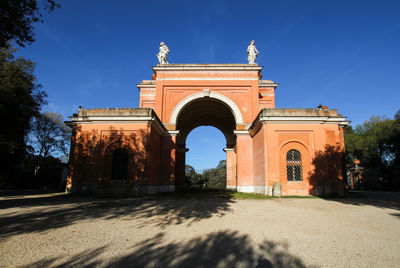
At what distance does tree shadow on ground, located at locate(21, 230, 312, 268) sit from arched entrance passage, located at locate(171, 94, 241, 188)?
17.5m

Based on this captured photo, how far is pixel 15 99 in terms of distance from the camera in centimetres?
1762

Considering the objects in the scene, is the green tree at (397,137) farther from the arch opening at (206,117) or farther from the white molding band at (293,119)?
the white molding band at (293,119)

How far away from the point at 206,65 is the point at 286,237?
756 inches

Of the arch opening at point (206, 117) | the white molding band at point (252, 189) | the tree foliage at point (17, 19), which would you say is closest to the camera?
the tree foliage at point (17, 19)

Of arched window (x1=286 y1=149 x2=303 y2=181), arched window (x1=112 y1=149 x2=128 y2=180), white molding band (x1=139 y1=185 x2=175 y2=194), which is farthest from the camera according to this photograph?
arched window (x1=286 y1=149 x2=303 y2=181)

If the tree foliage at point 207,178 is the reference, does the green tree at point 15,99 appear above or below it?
above

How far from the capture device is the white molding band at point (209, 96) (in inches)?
834

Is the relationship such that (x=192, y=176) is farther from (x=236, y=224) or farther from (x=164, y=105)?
(x=236, y=224)

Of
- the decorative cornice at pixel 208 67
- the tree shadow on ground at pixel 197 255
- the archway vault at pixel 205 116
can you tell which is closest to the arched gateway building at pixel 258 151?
the archway vault at pixel 205 116

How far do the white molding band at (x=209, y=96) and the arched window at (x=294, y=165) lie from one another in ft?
21.0

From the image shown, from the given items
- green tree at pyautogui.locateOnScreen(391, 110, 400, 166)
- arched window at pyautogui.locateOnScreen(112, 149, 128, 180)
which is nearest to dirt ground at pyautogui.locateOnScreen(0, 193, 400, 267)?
arched window at pyautogui.locateOnScreen(112, 149, 128, 180)

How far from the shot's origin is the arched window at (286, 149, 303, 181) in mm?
15328

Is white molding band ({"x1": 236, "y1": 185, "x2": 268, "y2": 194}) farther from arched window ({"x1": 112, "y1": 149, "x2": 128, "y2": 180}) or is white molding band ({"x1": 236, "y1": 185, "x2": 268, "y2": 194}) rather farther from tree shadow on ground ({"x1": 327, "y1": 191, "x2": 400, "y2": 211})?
arched window ({"x1": 112, "y1": 149, "x2": 128, "y2": 180})

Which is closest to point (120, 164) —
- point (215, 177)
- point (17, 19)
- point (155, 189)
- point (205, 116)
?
point (155, 189)
